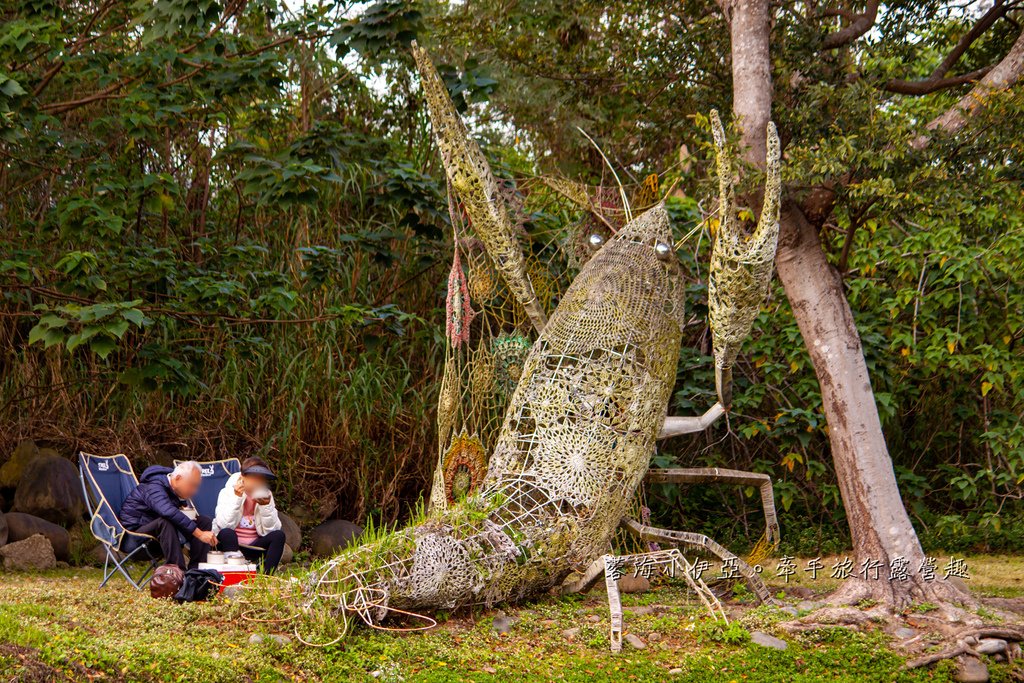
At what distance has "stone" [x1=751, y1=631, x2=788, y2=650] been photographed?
5.04m

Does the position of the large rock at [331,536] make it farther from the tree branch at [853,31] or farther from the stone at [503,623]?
the tree branch at [853,31]

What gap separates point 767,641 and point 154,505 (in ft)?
11.0

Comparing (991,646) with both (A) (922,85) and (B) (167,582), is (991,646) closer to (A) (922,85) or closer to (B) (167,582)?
(A) (922,85)

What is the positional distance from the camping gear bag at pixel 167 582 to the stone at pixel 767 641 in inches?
115

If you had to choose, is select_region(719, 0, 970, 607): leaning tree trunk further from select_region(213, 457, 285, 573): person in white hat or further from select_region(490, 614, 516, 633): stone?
select_region(213, 457, 285, 573): person in white hat

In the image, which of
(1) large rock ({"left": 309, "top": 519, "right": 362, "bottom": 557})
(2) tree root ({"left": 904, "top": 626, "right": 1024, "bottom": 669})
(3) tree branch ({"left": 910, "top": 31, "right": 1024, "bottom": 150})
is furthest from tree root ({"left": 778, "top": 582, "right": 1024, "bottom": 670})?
(1) large rock ({"left": 309, "top": 519, "right": 362, "bottom": 557})

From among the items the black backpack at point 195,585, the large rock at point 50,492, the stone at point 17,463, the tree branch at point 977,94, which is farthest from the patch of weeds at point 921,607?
the stone at point 17,463

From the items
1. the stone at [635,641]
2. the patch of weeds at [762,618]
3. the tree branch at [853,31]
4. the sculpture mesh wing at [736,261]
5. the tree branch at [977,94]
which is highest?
the tree branch at [853,31]

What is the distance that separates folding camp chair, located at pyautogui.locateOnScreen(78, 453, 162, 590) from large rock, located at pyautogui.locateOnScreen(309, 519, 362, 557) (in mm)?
1379

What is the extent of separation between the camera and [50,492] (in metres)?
7.20

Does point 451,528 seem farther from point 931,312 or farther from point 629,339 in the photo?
point 931,312

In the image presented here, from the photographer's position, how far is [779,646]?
5.04 meters

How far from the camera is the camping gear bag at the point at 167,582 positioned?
532 centimetres

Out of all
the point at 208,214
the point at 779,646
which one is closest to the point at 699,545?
the point at 779,646
